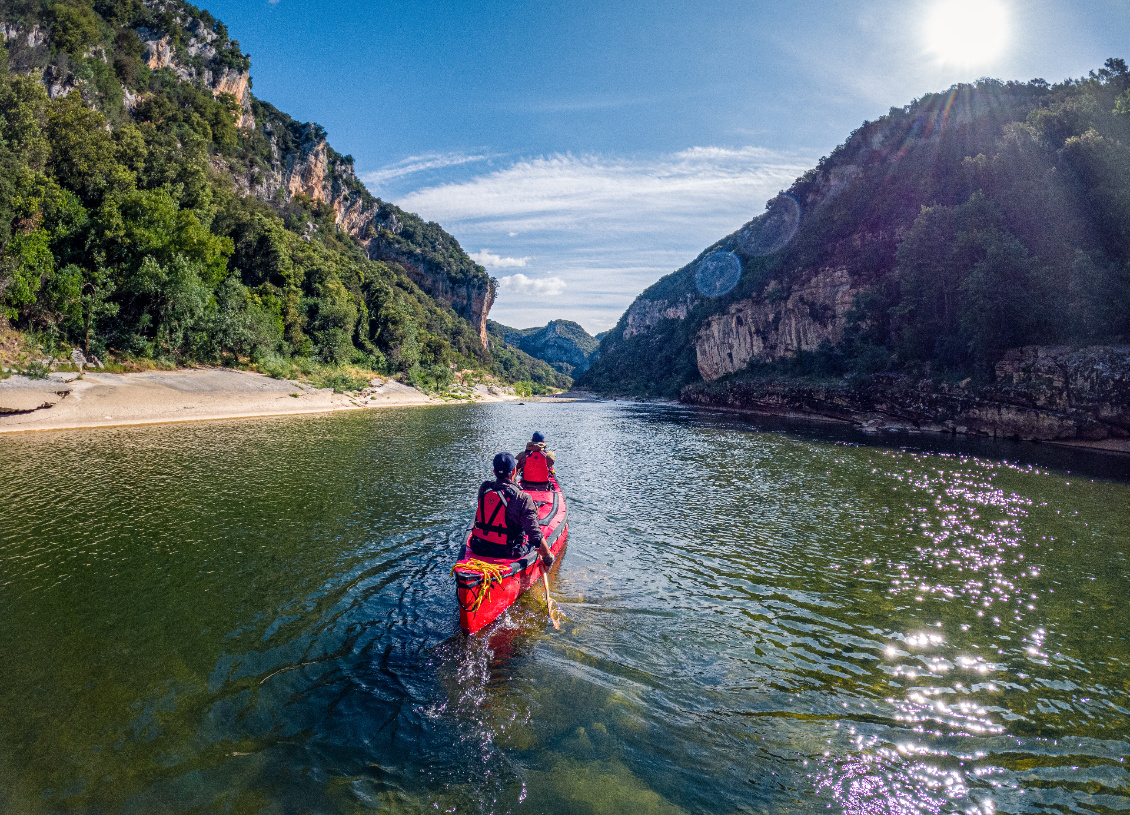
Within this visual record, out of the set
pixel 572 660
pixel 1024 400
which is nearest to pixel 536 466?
pixel 572 660

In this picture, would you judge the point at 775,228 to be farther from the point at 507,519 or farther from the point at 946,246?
the point at 507,519

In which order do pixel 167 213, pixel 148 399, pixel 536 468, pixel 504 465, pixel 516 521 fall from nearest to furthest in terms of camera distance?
pixel 504 465
pixel 516 521
pixel 536 468
pixel 148 399
pixel 167 213

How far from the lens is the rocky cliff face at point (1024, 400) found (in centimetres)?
2642

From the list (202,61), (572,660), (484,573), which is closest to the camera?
(572,660)

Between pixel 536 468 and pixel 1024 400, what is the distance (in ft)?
116

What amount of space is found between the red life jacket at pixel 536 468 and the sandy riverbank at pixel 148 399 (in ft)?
91.3

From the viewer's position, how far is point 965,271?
38.3m

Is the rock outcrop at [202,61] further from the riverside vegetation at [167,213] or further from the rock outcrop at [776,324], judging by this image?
the rock outcrop at [776,324]

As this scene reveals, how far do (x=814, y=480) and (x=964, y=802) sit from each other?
15305 mm

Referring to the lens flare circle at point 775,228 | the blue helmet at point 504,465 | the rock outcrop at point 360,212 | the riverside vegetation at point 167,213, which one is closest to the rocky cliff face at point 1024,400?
the blue helmet at point 504,465

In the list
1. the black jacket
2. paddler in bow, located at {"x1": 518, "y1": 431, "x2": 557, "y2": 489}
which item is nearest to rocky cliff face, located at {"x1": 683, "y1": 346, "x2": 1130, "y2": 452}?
paddler in bow, located at {"x1": 518, "y1": 431, "x2": 557, "y2": 489}

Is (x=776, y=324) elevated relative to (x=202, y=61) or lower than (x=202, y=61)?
lower

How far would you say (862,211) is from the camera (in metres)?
66.1

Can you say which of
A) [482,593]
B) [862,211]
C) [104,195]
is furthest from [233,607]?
[862,211]
